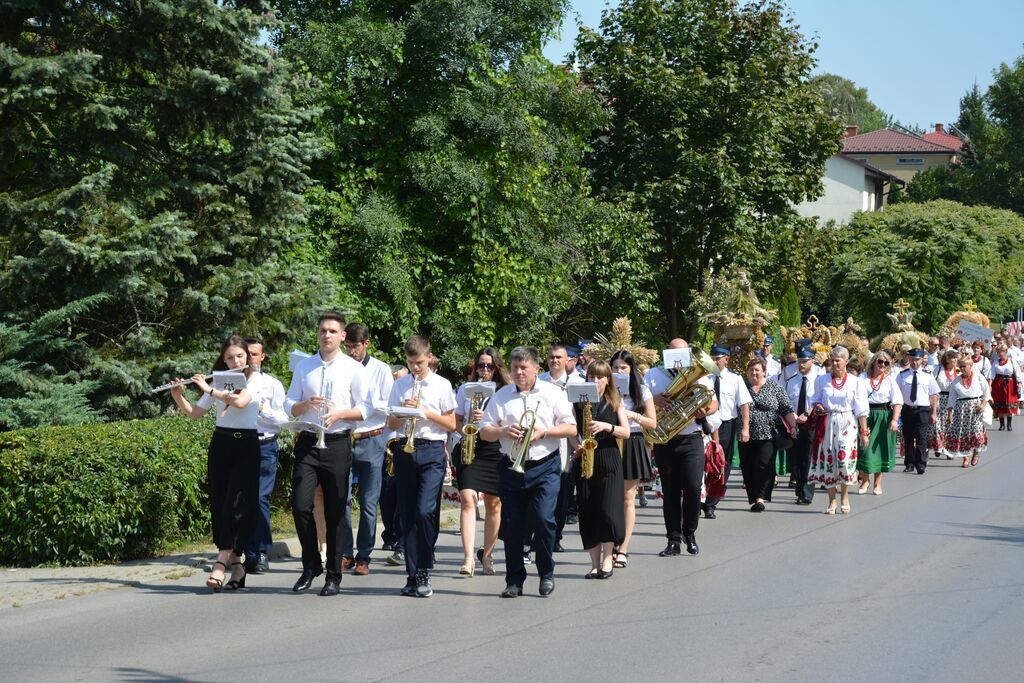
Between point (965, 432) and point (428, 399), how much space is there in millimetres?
13471

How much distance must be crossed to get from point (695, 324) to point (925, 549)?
2502 centimetres

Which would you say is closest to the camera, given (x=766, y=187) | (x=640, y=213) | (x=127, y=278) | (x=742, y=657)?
(x=742, y=657)

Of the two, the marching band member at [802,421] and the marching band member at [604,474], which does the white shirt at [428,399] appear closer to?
the marching band member at [604,474]

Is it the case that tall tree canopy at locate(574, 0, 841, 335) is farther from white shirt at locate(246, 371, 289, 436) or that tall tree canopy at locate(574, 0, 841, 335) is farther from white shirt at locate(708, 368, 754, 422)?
white shirt at locate(246, 371, 289, 436)

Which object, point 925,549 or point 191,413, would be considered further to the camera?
point 925,549

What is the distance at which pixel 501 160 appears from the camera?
23.9 metres

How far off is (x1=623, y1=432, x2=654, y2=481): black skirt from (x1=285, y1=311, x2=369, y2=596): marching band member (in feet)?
8.27

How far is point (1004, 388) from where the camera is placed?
28.1 meters

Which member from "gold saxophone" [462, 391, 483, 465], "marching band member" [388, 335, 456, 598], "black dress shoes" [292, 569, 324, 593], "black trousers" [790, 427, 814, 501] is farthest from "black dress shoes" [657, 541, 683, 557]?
"black trousers" [790, 427, 814, 501]

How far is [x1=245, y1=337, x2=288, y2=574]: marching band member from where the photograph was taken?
10102 mm

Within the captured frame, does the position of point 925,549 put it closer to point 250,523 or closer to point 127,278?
point 250,523

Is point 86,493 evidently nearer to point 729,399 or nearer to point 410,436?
point 410,436

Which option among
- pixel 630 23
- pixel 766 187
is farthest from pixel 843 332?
pixel 630 23

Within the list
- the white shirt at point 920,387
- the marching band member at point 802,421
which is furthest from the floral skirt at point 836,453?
the white shirt at point 920,387
